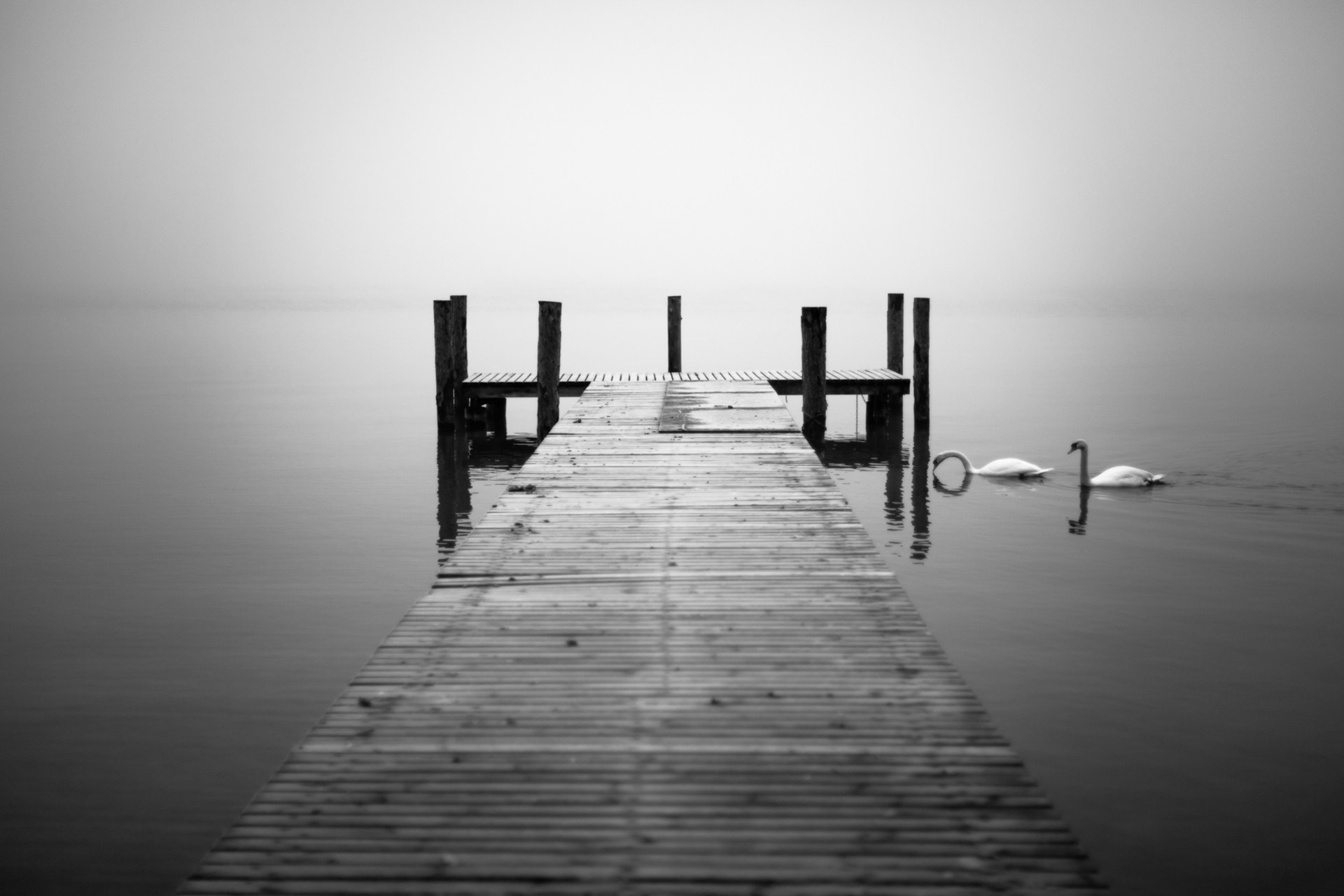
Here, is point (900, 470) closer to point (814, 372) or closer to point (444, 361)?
point (814, 372)

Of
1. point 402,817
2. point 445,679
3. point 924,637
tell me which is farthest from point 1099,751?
point 402,817

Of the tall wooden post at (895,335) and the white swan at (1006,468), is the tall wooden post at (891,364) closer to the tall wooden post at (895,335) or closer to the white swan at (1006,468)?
the tall wooden post at (895,335)

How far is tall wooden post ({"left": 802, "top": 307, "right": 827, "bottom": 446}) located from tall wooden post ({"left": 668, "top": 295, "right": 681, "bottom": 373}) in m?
3.43

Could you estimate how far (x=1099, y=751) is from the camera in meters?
5.99

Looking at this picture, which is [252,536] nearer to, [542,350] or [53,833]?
[542,350]

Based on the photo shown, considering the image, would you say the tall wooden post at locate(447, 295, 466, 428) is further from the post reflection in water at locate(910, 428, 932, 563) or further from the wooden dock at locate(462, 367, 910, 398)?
the post reflection in water at locate(910, 428, 932, 563)

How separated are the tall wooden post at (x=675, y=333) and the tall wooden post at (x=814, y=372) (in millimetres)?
3432

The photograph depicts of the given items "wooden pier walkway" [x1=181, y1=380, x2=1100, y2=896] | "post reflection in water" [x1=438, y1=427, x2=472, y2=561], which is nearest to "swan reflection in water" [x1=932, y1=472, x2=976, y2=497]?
"post reflection in water" [x1=438, y1=427, x2=472, y2=561]

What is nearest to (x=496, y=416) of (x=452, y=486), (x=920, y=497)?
(x=452, y=486)

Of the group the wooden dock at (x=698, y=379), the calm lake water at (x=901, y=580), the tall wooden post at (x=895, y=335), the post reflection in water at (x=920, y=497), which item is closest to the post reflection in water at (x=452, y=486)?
the calm lake water at (x=901, y=580)

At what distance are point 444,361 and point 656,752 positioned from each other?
14.6 meters

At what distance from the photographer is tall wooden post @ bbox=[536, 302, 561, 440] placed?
639 inches

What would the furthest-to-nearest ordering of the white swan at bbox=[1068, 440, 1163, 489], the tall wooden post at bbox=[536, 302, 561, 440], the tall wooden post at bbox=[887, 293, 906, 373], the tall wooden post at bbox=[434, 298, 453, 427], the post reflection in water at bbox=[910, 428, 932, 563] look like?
the tall wooden post at bbox=[887, 293, 906, 373], the tall wooden post at bbox=[434, 298, 453, 427], the tall wooden post at bbox=[536, 302, 561, 440], the white swan at bbox=[1068, 440, 1163, 489], the post reflection in water at bbox=[910, 428, 932, 563]

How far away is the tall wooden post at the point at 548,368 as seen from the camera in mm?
16234
